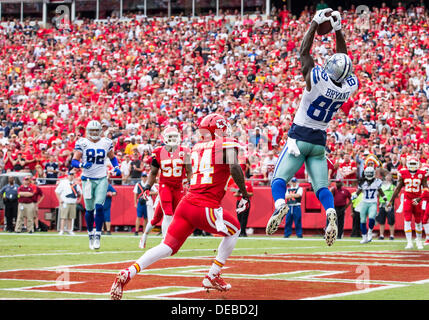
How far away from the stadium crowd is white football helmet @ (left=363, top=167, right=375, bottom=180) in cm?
75

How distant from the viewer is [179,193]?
12.6 metres

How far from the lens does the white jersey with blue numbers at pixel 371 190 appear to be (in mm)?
16922

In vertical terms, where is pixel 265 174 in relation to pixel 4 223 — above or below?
above

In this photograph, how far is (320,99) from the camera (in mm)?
7805

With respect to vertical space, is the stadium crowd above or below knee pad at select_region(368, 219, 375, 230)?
above

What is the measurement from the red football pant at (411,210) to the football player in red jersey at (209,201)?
315 inches

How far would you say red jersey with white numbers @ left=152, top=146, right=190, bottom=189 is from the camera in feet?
41.0

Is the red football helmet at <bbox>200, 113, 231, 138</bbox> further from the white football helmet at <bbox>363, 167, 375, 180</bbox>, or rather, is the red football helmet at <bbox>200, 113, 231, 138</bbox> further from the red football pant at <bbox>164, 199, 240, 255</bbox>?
the white football helmet at <bbox>363, 167, 375, 180</bbox>

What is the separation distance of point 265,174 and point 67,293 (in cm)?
1267

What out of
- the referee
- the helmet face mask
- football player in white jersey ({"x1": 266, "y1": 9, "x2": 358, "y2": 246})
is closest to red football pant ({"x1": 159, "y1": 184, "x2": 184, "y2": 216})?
football player in white jersey ({"x1": 266, "y1": 9, "x2": 358, "y2": 246})

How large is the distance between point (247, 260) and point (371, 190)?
22.7 feet

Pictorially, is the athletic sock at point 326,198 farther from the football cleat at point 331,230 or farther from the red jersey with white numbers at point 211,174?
the red jersey with white numbers at point 211,174
